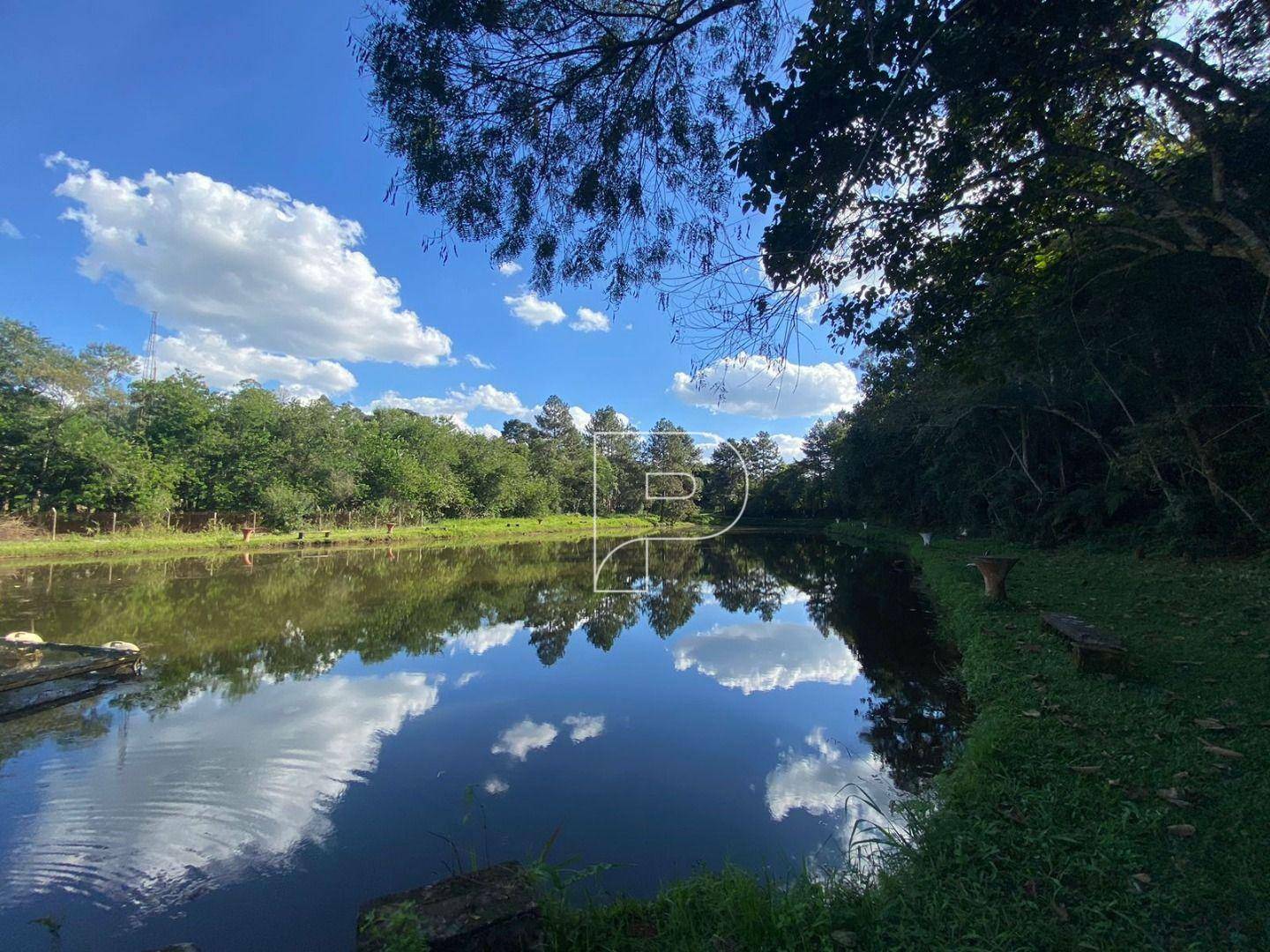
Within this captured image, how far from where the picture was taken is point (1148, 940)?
190 cm

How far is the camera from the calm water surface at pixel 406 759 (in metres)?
3.40

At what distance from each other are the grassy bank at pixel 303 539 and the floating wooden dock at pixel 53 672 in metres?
15.7

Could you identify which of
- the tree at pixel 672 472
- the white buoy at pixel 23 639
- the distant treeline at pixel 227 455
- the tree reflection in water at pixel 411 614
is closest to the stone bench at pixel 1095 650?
the tree reflection in water at pixel 411 614

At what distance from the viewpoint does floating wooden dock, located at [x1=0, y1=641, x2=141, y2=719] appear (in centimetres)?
608

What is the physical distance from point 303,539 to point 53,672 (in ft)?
71.3

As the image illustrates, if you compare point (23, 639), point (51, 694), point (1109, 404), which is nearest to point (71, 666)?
point (51, 694)

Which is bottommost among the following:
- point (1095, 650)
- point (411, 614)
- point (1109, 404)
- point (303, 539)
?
point (411, 614)

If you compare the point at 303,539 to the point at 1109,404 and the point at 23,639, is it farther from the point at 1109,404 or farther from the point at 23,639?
the point at 1109,404

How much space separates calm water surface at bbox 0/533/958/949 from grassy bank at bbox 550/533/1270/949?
2.34ft

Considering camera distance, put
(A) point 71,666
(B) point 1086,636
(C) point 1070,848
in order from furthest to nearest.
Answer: (A) point 71,666
(B) point 1086,636
(C) point 1070,848

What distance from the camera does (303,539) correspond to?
2633cm

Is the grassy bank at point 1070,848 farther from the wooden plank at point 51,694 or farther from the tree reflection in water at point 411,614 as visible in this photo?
the wooden plank at point 51,694

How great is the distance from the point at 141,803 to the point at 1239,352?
48.2ft

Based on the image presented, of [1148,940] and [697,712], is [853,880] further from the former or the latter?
[697,712]
